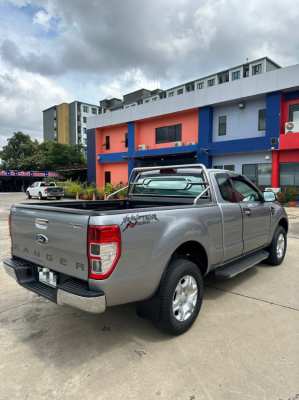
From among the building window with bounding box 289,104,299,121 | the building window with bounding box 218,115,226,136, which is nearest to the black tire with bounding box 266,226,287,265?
the building window with bounding box 289,104,299,121

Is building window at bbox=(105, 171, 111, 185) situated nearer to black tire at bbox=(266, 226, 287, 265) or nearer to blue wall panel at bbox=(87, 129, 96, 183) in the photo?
blue wall panel at bbox=(87, 129, 96, 183)

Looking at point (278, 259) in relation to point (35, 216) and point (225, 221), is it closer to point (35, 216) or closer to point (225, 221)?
point (225, 221)

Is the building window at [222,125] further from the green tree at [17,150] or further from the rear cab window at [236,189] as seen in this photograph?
the green tree at [17,150]

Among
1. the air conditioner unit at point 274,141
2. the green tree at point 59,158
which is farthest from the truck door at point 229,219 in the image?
the green tree at point 59,158

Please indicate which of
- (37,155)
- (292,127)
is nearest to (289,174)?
(292,127)

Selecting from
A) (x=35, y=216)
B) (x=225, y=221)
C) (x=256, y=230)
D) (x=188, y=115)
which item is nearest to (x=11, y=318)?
(x=35, y=216)

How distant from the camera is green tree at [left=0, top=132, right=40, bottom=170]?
57000mm

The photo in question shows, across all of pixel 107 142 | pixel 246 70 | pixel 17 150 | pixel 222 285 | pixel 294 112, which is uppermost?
pixel 246 70

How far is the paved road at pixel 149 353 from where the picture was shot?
7.48 ft

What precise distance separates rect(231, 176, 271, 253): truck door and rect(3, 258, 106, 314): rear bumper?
2658 mm

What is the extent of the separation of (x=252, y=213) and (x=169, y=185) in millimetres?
1388

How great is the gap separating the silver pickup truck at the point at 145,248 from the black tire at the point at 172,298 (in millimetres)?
10

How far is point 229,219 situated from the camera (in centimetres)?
391

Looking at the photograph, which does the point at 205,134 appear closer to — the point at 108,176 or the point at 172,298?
the point at 108,176
